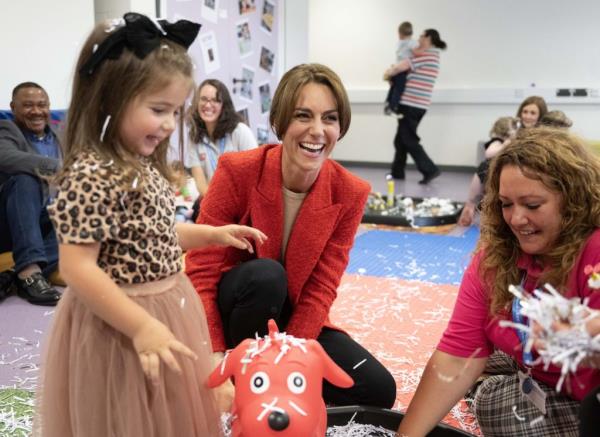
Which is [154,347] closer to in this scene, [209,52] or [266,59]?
[209,52]

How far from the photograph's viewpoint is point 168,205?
3.58 feet

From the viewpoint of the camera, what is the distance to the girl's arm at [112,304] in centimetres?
93

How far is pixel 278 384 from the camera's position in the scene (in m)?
0.97

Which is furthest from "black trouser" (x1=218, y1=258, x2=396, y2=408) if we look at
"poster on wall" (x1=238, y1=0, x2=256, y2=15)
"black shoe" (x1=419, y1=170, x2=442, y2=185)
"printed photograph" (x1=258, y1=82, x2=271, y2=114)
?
"black shoe" (x1=419, y1=170, x2=442, y2=185)

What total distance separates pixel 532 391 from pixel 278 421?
2.18ft

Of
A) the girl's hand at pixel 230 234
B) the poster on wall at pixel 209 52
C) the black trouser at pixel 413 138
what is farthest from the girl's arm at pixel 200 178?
the black trouser at pixel 413 138

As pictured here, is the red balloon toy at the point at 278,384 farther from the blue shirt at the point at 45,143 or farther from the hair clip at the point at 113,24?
the blue shirt at the point at 45,143

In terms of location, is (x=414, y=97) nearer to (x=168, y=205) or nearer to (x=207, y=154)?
(x=207, y=154)

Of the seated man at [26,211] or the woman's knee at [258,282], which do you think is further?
the seated man at [26,211]

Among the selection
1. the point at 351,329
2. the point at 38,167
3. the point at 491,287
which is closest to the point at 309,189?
the point at 491,287

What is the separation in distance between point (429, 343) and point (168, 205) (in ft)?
4.37

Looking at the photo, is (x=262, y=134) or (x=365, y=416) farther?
(x=262, y=134)

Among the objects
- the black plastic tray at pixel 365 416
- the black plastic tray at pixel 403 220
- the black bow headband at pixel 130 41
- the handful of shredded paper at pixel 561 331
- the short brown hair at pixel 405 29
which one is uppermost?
the short brown hair at pixel 405 29

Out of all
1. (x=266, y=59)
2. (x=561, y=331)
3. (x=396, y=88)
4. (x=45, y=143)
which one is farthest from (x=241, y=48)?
(x=561, y=331)
